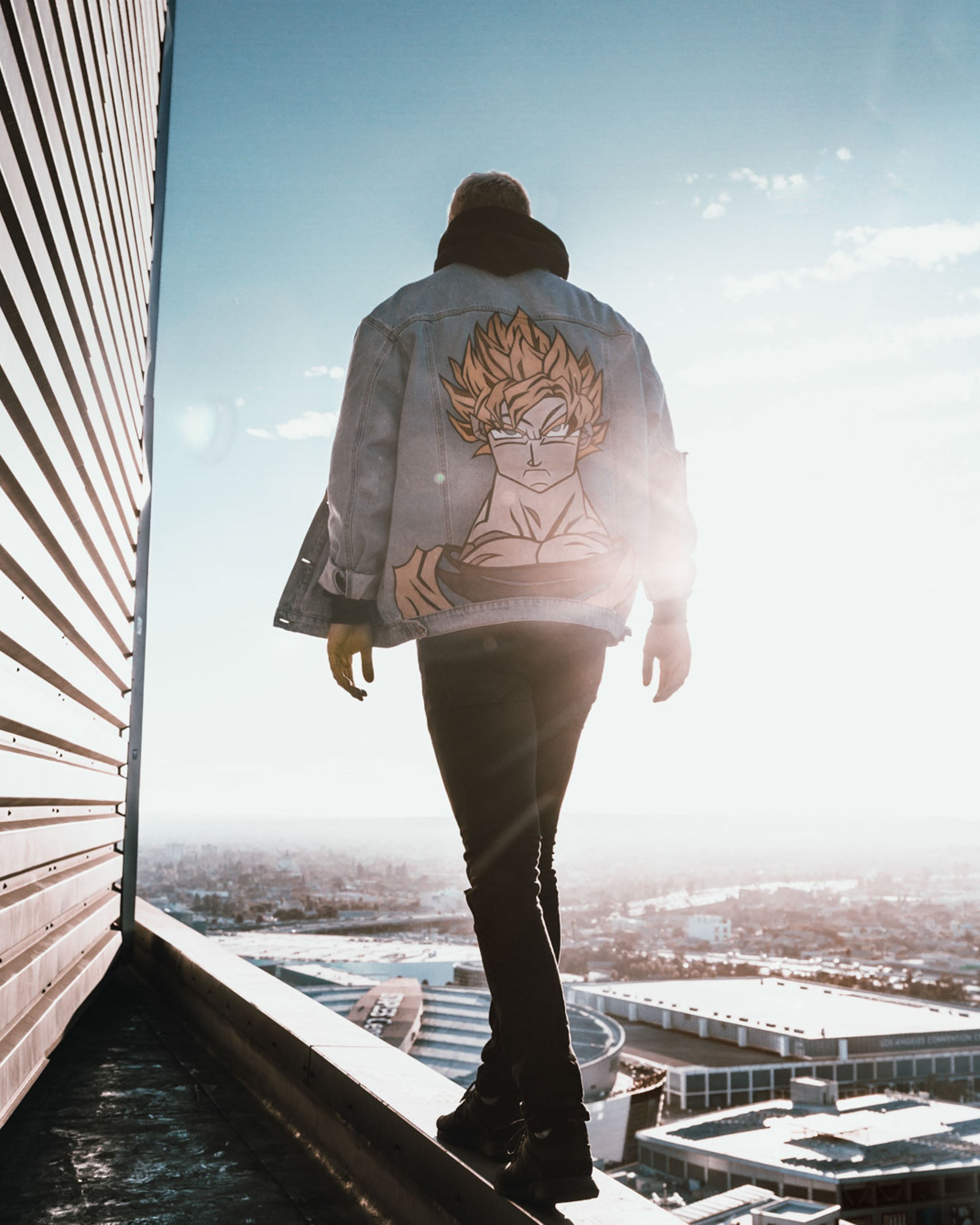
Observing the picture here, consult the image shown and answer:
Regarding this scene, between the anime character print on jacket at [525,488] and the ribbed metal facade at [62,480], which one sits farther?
the ribbed metal facade at [62,480]

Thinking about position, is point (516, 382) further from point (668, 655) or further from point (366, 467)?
point (668, 655)

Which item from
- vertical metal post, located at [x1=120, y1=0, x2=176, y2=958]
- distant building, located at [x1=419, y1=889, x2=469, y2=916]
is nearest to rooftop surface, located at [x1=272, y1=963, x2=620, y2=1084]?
distant building, located at [x1=419, y1=889, x2=469, y2=916]

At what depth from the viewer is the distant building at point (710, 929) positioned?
1355cm

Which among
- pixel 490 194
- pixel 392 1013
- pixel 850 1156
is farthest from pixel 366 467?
pixel 392 1013

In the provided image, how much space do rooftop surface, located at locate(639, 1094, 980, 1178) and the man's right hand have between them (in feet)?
20.1

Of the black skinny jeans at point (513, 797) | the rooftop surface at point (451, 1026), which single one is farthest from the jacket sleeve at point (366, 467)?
the rooftop surface at point (451, 1026)

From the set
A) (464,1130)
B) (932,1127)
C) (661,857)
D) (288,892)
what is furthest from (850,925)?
(464,1130)

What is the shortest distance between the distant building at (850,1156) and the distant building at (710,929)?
157 inches

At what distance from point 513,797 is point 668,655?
1.47 ft

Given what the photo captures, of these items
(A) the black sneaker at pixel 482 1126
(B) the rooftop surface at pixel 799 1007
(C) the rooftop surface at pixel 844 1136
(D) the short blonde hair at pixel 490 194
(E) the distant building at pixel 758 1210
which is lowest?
(B) the rooftop surface at pixel 799 1007

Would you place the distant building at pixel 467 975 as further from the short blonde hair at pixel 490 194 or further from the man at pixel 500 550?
the short blonde hair at pixel 490 194

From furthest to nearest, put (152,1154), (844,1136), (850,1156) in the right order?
(844,1136), (850,1156), (152,1154)

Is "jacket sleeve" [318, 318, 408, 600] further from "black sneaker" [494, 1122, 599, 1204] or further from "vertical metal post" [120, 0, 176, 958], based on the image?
"vertical metal post" [120, 0, 176, 958]

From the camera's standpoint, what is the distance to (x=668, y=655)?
1.44 metres
